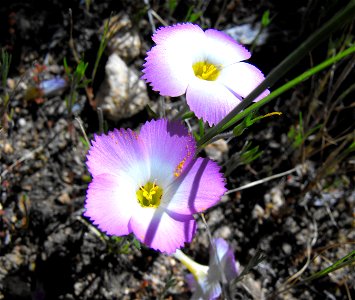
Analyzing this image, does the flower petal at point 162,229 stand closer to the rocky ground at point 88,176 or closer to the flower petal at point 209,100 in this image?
the flower petal at point 209,100

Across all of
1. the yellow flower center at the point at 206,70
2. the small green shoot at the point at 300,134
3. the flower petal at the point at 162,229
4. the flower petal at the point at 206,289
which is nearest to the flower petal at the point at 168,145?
the flower petal at the point at 162,229

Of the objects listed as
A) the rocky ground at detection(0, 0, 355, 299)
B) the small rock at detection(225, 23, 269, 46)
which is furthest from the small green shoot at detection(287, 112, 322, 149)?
the small rock at detection(225, 23, 269, 46)

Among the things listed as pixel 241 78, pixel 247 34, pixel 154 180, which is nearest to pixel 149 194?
pixel 154 180

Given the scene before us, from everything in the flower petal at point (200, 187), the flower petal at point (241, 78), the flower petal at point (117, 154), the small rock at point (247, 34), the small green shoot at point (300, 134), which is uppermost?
the small rock at point (247, 34)

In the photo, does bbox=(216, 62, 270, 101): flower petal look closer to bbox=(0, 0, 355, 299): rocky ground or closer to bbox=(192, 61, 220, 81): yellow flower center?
bbox=(192, 61, 220, 81): yellow flower center

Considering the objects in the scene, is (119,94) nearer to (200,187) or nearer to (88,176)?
(88,176)
